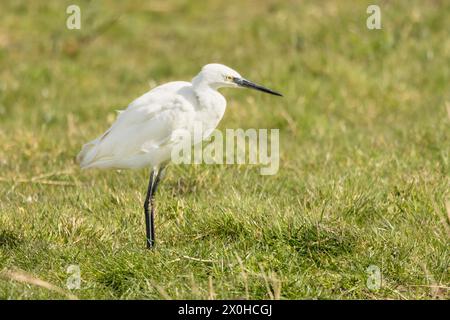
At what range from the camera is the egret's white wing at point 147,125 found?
4934mm

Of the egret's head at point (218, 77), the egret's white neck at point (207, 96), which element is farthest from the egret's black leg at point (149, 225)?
the egret's head at point (218, 77)

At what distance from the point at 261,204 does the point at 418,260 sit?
43.2 inches

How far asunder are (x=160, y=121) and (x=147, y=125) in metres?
0.12

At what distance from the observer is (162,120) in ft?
16.2

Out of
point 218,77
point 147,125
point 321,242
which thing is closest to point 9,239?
point 147,125

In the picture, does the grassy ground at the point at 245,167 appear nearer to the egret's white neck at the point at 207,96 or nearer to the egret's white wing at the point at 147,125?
the egret's white wing at the point at 147,125

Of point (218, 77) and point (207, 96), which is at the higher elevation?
point (218, 77)

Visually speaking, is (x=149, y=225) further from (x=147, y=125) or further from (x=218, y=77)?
(x=218, y=77)

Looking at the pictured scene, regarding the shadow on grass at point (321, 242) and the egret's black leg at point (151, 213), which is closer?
the shadow on grass at point (321, 242)

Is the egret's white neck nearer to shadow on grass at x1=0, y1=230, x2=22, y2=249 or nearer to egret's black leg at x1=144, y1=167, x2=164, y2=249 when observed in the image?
egret's black leg at x1=144, y1=167, x2=164, y2=249

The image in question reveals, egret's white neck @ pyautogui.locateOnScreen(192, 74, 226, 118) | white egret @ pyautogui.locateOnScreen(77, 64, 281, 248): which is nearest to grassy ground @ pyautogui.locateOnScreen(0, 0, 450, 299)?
white egret @ pyautogui.locateOnScreen(77, 64, 281, 248)

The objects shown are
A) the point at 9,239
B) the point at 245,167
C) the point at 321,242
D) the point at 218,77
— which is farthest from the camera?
the point at 245,167
